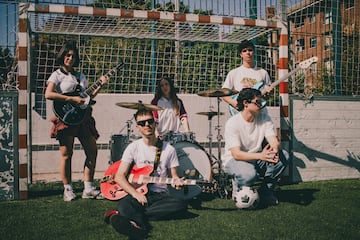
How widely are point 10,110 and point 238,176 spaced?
328 cm

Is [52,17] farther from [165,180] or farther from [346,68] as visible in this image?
[346,68]

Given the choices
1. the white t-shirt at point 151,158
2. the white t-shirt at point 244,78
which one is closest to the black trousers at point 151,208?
the white t-shirt at point 151,158

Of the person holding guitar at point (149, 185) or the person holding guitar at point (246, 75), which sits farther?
the person holding guitar at point (246, 75)

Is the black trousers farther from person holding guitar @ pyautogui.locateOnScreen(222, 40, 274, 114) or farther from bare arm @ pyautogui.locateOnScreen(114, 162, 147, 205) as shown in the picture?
person holding guitar @ pyautogui.locateOnScreen(222, 40, 274, 114)

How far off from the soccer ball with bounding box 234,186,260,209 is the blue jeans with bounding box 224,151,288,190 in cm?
10

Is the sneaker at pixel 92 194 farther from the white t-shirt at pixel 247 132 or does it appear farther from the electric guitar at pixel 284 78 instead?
the electric guitar at pixel 284 78

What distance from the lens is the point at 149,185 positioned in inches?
160

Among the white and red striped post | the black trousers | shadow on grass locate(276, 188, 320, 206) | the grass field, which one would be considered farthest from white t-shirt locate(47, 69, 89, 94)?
shadow on grass locate(276, 188, 320, 206)

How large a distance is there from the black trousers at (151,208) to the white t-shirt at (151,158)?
11cm

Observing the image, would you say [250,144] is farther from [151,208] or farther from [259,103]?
[151,208]

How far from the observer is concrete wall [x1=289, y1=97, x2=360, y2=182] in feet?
20.8

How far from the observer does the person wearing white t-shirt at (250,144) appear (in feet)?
14.4

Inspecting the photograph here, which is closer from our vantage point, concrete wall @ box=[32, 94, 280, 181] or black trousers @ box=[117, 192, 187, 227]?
black trousers @ box=[117, 192, 187, 227]

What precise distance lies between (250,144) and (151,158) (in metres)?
1.34
